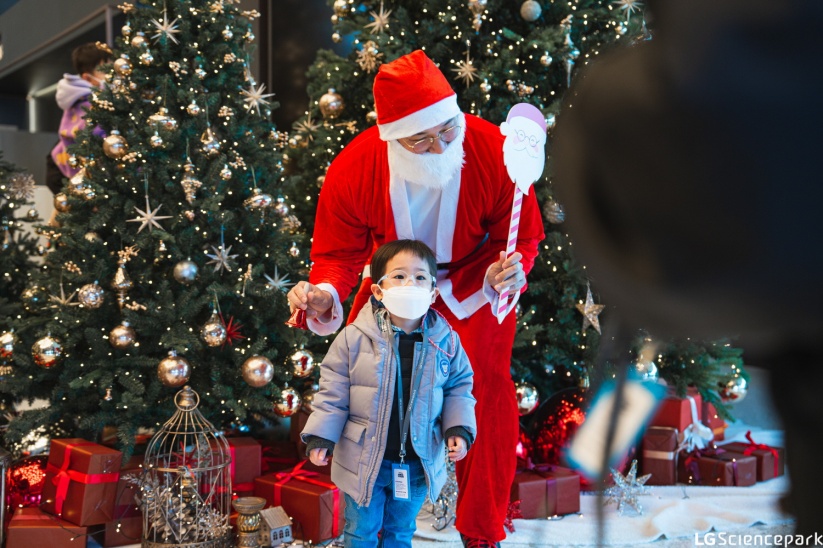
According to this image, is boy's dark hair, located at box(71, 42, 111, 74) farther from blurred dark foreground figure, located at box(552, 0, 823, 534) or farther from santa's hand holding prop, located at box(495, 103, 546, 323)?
blurred dark foreground figure, located at box(552, 0, 823, 534)

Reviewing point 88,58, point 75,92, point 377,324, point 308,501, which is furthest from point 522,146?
point 88,58

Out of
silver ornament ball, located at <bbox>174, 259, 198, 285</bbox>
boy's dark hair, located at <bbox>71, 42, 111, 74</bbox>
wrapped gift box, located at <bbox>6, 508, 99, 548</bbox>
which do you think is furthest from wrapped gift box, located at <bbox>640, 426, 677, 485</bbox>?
boy's dark hair, located at <bbox>71, 42, 111, 74</bbox>

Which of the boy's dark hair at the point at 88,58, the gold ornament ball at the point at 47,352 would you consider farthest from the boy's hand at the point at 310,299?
the boy's dark hair at the point at 88,58

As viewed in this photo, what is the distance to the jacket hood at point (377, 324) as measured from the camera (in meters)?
2.10

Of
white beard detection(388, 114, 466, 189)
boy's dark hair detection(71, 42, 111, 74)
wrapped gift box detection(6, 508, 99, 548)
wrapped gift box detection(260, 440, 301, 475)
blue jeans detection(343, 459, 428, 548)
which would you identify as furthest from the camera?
boy's dark hair detection(71, 42, 111, 74)

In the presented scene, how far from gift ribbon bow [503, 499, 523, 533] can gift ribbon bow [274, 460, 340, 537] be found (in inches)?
23.0

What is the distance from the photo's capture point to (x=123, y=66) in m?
3.14

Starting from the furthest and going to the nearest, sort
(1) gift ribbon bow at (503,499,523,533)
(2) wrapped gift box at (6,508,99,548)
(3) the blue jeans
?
(1) gift ribbon bow at (503,499,523,533)
(2) wrapped gift box at (6,508,99,548)
(3) the blue jeans

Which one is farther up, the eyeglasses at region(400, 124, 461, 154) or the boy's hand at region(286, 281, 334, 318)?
the eyeglasses at region(400, 124, 461, 154)

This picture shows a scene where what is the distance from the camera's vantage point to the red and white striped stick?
74.5 inches

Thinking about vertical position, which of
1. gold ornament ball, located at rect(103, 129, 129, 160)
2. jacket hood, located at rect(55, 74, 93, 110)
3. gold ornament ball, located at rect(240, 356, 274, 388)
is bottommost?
gold ornament ball, located at rect(240, 356, 274, 388)

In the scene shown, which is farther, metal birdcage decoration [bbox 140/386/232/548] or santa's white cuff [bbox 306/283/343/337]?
metal birdcage decoration [bbox 140/386/232/548]

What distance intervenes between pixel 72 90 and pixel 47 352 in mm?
1635

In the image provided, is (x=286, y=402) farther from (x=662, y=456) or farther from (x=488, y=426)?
(x=662, y=456)
